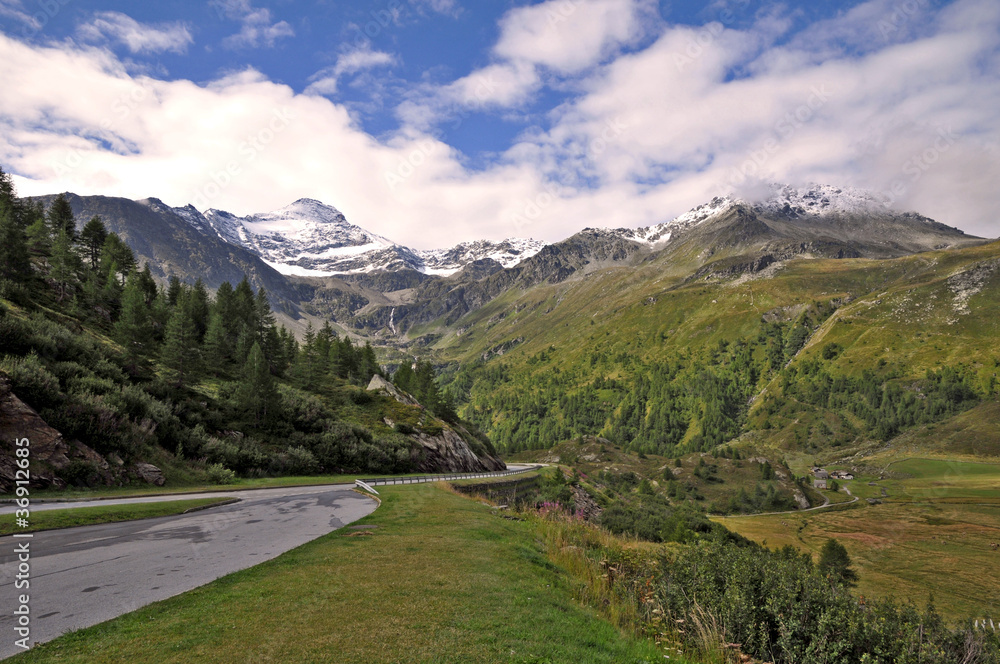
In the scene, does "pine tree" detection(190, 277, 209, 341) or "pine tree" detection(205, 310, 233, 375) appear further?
"pine tree" detection(190, 277, 209, 341)

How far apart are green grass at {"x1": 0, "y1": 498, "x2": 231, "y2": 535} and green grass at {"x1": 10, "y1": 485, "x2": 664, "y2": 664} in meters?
9.43

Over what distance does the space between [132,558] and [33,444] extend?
17576 millimetres

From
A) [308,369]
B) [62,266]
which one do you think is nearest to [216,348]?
[308,369]

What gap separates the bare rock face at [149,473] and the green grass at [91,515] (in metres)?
8.31

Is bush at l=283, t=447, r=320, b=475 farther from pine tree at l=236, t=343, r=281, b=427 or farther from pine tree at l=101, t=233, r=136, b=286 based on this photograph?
pine tree at l=101, t=233, r=136, b=286

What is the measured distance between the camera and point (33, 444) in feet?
79.0

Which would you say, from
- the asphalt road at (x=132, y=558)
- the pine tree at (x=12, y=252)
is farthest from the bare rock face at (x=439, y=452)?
the pine tree at (x=12, y=252)

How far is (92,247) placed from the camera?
8825 centimetres

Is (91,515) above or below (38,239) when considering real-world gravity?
below

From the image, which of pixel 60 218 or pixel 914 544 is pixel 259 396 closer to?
pixel 60 218

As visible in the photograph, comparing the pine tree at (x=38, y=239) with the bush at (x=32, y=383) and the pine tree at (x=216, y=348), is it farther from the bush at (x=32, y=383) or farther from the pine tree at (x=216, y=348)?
the bush at (x=32, y=383)

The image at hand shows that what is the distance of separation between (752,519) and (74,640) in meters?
147

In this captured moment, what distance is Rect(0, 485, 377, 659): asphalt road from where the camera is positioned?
908 cm

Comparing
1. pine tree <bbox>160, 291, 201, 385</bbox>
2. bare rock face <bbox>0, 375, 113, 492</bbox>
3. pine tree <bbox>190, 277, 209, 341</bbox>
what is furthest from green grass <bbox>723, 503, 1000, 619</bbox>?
pine tree <bbox>190, 277, 209, 341</bbox>
